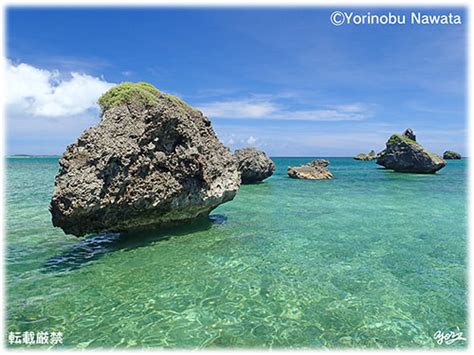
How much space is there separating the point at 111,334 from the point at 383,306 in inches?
262

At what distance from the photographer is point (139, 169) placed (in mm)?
12461

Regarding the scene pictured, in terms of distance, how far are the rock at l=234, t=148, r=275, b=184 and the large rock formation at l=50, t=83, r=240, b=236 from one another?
21031 millimetres

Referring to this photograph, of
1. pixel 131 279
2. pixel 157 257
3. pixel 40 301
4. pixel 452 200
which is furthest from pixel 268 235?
pixel 452 200

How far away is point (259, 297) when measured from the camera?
839cm

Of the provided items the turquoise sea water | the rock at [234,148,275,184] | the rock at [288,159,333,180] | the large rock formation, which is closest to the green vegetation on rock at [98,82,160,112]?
the large rock formation

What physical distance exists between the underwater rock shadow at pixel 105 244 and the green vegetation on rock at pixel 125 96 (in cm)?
560

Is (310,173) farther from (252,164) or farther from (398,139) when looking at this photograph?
(398,139)

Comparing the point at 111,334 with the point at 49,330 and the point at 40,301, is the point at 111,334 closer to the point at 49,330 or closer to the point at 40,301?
the point at 49,330

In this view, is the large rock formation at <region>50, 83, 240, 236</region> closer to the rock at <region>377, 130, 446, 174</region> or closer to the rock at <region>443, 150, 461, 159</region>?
the rock at <region>377, 130, 446, 174</region>

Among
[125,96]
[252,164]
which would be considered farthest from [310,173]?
[125,96]

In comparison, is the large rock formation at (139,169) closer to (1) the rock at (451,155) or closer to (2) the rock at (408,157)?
(2) the rock at (408,157)

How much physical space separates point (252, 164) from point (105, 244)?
1064 inches

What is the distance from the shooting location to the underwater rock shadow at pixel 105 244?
10578mm

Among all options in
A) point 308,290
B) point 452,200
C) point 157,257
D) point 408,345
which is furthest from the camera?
point 452,200
